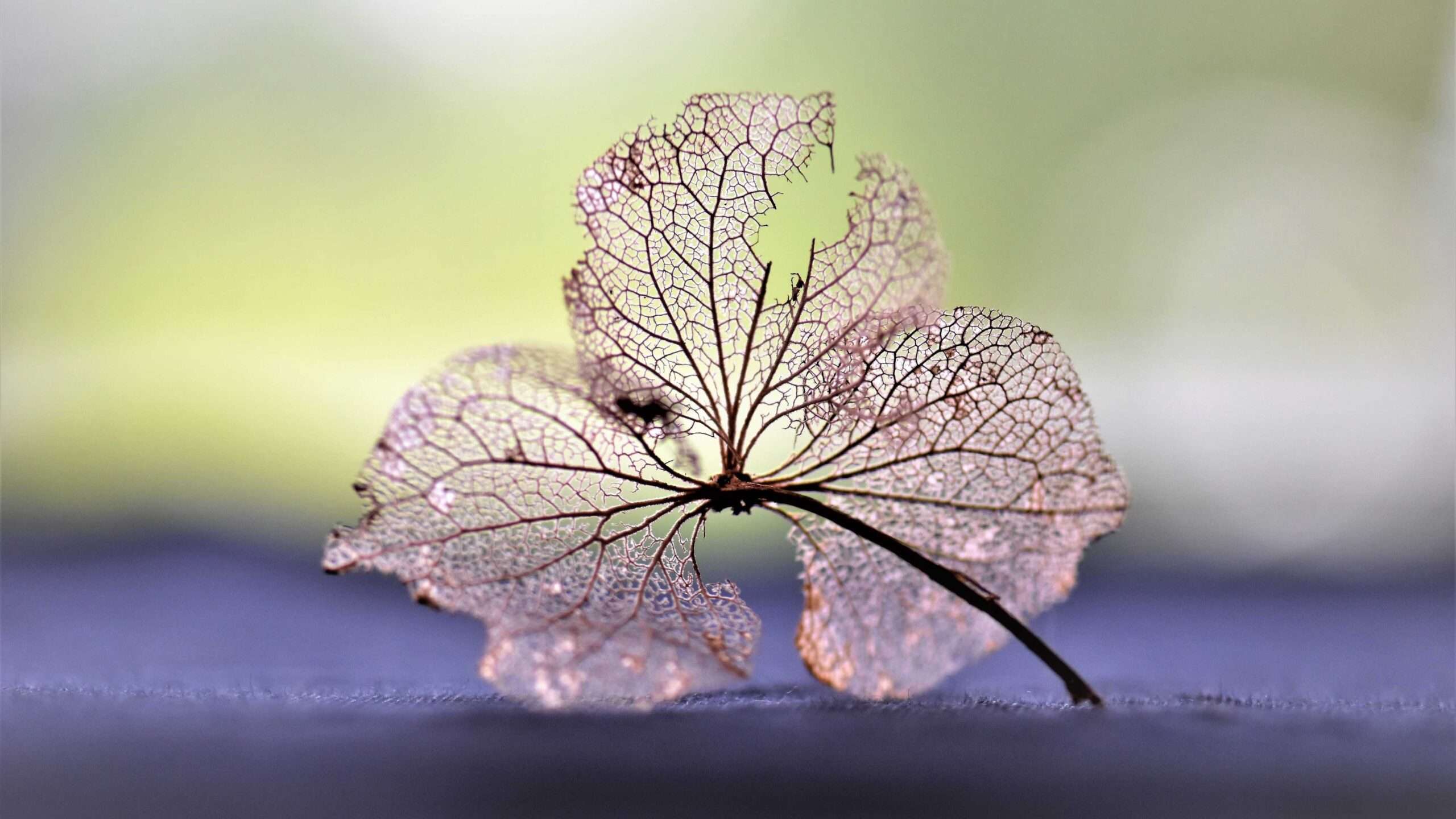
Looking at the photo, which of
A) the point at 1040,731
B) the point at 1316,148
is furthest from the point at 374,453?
the point at 1316,148

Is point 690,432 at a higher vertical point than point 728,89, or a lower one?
lower

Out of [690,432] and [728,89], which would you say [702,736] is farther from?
[728,89]

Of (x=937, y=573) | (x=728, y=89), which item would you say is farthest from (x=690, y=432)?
(x=728, y=89)

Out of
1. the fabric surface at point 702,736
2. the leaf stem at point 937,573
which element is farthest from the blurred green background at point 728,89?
the leaf stem at point 937,573

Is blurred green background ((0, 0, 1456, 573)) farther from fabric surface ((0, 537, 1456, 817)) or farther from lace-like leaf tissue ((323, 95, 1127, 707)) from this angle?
lace-like leaf tissue ((323, 95, 1127, 707))

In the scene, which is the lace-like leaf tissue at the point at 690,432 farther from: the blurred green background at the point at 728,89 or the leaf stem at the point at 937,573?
the blurred green background at the point at 728,89

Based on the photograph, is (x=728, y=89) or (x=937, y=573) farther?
(x=728, y=89)
